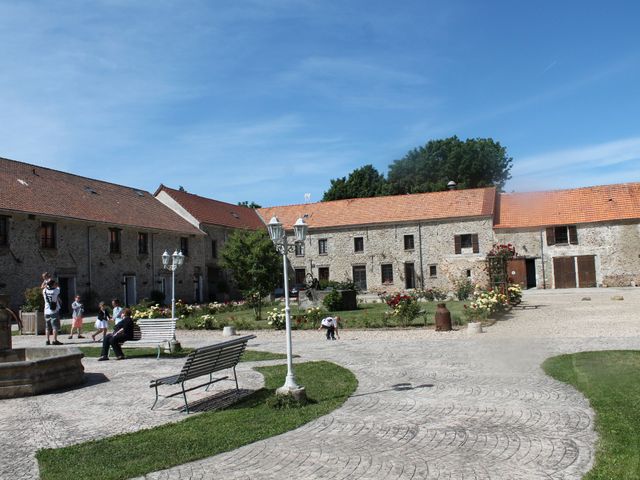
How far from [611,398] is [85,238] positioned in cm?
2757

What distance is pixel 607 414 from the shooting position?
6.56 m

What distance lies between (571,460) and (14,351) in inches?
389

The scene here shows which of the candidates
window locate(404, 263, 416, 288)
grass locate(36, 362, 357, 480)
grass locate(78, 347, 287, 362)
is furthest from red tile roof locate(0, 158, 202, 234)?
grass locate(36, 362, 357, 480)

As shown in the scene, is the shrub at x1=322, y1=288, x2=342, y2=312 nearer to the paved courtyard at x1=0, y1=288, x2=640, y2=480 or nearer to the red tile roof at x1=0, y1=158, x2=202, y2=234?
the paved courtyard at x1=0, y1=288, x2=640, y2=480

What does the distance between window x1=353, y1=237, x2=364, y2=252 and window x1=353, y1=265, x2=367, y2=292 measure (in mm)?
1340

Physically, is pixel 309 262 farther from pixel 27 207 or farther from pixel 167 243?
pixel 27 207

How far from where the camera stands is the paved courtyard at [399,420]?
514cm

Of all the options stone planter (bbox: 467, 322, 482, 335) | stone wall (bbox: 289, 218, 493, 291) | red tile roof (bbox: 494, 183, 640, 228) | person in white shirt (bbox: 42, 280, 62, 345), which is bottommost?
stone planter (bbox: 467, 322, 482, 335)

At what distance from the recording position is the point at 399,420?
263 inches

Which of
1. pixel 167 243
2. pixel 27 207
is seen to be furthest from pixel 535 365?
pixel 167 243

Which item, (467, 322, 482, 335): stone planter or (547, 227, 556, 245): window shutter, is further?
(547, 227, 556, 245): window shutter

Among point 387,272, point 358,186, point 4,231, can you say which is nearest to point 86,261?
point 4,231

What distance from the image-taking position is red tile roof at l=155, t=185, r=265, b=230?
4059 cm

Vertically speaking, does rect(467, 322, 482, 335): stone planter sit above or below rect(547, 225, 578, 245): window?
below
